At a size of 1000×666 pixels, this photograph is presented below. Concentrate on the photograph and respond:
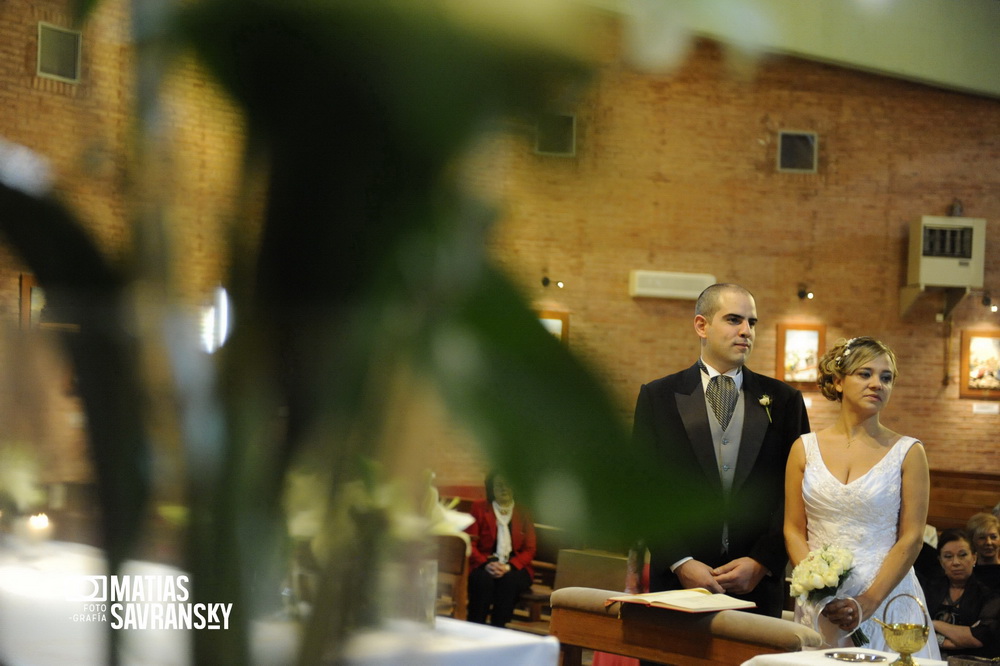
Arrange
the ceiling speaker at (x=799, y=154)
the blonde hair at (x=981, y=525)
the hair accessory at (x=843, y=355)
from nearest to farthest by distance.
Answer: the hair accessory at (x=843, y=355), the blonde hair at (x=981, y=525), the ceiling speaker at (x=799, y=154)

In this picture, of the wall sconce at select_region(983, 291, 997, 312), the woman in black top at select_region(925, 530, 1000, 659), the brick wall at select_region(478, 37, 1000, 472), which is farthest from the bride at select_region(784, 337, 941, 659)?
the wall sconce at select_region(983, 291, 997, 312)

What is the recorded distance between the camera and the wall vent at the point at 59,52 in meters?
0.33

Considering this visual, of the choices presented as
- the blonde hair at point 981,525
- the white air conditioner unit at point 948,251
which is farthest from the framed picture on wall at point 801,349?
the blonde hair at point 981,525

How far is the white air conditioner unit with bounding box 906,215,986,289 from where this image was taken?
15.0 m

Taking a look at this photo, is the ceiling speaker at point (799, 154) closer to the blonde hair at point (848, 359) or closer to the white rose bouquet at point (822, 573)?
the blonde hair at point (848, 359)

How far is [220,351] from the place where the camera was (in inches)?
12.7

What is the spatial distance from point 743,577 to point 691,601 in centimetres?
37

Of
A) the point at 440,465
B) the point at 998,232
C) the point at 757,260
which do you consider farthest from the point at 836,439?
the point at 998,232

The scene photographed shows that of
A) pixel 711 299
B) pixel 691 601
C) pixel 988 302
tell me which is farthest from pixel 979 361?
pixel 691 601

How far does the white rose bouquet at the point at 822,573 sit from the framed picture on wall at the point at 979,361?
12.6 m

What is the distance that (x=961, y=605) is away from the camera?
6.70 metres

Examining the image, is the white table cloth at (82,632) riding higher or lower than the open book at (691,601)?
higher

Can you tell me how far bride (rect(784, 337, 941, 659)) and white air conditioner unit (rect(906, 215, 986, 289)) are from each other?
446 inches

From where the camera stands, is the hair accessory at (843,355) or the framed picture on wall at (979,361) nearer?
the hair accessory at (843,355)
